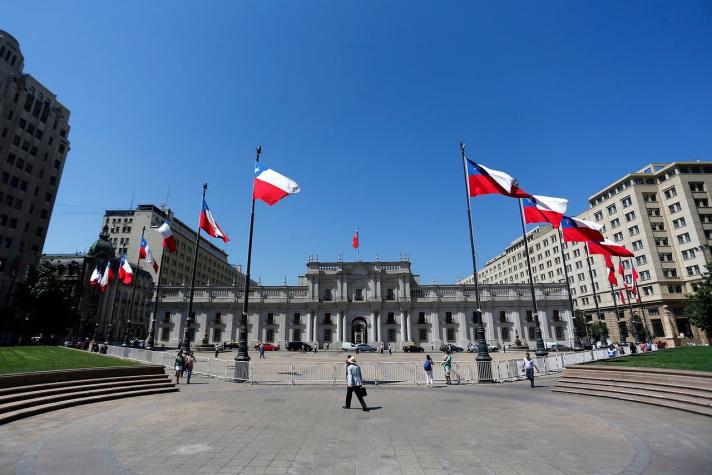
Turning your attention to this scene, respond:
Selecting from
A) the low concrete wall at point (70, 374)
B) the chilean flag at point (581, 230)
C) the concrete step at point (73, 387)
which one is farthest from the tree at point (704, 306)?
the low concrete wall at point (70, 374)

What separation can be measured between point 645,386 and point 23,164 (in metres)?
75.4

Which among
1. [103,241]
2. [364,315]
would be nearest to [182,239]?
[103,241]

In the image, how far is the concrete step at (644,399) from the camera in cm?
1034

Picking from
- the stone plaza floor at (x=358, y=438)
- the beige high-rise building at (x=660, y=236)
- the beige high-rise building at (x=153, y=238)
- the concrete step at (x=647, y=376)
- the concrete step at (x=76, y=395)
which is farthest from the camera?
the beige high-rise building at (x=153, y=238)

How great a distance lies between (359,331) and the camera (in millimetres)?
65562

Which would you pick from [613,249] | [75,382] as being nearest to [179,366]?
[75,382]

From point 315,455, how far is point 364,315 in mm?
58783

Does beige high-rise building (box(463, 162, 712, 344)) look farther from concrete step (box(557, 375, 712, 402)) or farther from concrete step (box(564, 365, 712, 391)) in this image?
concrete step (box(557, 375, 712, 402))

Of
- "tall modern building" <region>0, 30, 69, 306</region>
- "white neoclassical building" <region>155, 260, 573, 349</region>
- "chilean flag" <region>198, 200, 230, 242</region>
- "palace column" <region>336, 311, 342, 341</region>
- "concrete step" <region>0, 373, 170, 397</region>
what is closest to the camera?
"concrete step" <region>0, 373, 170, 397</region>

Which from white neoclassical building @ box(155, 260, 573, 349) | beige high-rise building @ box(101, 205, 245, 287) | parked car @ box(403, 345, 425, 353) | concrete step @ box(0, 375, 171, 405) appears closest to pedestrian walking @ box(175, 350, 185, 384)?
concrete step @ box(0, 375, 171, 405)

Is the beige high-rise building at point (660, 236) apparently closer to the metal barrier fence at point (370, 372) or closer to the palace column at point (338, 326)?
the metal barrier fence at point (370, 372)

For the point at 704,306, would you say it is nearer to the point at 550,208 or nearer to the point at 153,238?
the point at 550,208

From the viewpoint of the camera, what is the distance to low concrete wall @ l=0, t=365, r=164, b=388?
37.6 ft

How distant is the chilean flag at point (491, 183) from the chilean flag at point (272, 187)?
9.66 m
